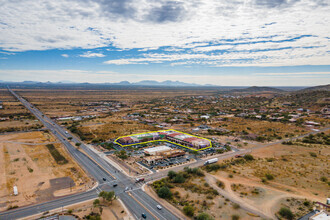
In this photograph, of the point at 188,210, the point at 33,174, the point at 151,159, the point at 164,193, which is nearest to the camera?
the point at 188,210

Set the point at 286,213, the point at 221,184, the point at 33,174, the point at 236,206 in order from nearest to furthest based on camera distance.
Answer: the point at 286,213
the point at 236,206
the point at 221,184
the point at 33,174

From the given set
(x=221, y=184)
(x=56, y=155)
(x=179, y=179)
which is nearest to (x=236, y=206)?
(x=221, y=184)

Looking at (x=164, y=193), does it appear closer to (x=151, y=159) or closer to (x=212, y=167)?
(x=212, y=167)

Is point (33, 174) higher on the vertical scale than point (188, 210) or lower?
lower

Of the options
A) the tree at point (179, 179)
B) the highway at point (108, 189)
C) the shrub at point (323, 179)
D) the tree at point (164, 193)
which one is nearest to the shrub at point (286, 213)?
the highway at point (108, 189)

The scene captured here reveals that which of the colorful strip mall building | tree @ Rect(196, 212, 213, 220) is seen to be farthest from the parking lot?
tree @ Rect(196, 212, 213, 220)

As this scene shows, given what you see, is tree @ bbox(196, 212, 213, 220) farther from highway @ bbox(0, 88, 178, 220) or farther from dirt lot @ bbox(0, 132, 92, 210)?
dirt lot @ bbox(0, 132, 92, 210)

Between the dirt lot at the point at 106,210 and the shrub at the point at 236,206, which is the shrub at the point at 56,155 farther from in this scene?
the shrub at the point at 236,206
